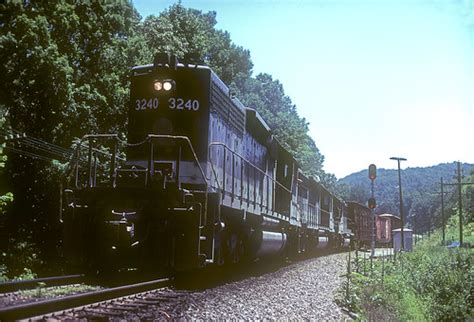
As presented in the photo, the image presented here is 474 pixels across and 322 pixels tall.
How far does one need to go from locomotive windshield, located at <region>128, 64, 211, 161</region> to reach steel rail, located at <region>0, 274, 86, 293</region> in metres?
2.76

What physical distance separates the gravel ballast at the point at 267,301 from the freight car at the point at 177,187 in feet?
2.37

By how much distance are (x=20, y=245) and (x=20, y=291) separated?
53.0 feet

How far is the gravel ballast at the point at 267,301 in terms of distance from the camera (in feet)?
21.8

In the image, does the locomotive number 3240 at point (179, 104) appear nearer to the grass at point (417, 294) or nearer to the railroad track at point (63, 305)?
the railroad track at point (63, 305)

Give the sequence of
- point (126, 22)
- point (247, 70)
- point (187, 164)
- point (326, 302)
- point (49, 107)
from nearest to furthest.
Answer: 1. point (326, 302)
2. point (187, 164)
3. point (49, 107)
4. point (126, 22)
5. point (247, 70)

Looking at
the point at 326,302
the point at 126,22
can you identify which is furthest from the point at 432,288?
the point at 126,22

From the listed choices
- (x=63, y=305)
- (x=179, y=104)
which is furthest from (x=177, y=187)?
(x=63, y=305)

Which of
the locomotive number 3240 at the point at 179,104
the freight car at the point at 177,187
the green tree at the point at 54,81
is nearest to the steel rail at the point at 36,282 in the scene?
the freight car at the point at 177,187

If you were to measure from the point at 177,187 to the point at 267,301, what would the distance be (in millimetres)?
2374

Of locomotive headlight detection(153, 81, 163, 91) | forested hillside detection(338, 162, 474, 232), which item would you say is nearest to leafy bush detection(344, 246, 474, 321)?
locomotive headlight detection(153, 81, 163, 91)

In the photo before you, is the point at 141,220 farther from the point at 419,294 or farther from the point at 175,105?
the point at 419,294

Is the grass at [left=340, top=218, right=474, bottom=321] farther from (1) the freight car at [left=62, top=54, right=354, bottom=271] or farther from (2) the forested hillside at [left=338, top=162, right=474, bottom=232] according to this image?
(2) the forested hillside at [left=338, top=162, right=474, bottom=232]

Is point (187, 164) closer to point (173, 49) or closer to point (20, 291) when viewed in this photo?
point (20, 291)

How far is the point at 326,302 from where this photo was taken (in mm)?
8836
